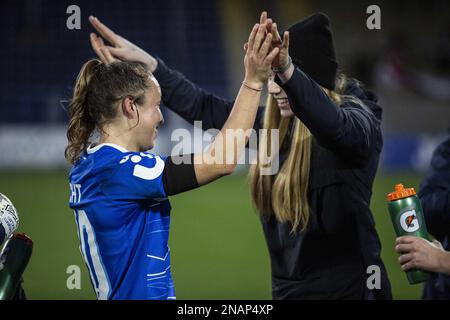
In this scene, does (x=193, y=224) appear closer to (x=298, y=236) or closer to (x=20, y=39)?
(x=298, y=236)

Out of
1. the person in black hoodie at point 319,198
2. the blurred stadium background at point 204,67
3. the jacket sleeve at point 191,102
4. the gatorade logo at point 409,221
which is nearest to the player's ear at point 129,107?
the person in black hoodie at point 319,198

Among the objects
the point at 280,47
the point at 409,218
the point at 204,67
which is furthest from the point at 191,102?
the point at 204,67

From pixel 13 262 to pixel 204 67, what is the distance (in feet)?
55.9

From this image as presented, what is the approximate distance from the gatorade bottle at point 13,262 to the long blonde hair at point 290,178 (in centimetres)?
120

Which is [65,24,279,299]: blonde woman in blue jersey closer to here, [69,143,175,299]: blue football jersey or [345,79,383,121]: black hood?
[69,143,175,299]: blue football jersey

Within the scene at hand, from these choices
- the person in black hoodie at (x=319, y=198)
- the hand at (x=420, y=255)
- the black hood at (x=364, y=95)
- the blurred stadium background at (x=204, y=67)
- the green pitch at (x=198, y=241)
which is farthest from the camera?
the blurred stadium background at (x=204, y=67)

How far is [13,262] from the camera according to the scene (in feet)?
8.73

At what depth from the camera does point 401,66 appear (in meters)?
18.6

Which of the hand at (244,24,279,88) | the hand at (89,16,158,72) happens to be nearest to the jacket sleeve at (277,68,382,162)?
the hand at (244,24,279,88)

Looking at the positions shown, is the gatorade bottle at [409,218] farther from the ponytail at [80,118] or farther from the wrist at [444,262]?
the ponytail at [80,118]

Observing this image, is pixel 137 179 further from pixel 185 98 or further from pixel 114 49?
pixel 185 98

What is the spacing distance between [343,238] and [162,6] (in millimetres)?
17540

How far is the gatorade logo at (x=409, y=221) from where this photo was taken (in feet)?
9.21
